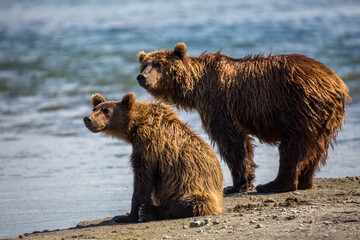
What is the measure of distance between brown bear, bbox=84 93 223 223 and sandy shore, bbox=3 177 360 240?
181 millimetres

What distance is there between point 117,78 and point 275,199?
42.3ft

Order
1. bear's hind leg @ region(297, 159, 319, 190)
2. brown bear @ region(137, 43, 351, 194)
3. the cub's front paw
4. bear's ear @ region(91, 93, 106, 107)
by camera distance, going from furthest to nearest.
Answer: bear's hind leg @ region(297, 159, 319, 190)
brown bear @ region(137, 43, 351, 194)
bear's ear @ region(91, 93, 106, 107)
the cub's front paw

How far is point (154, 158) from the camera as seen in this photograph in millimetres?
6723

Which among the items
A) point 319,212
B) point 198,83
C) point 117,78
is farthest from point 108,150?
point 117,78

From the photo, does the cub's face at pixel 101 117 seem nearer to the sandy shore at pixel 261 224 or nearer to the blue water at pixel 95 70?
the blue water at pixel 95 70

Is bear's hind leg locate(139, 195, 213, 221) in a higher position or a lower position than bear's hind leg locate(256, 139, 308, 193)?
lower

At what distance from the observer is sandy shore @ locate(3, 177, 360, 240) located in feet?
18.3

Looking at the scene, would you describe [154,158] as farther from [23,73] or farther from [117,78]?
[23,73]

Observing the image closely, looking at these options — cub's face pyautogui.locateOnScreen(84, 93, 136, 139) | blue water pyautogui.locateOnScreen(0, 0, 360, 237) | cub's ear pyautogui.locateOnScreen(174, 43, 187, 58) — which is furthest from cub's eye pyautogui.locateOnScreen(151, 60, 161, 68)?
cub's face pyautogui.locateOnScreen(84, 93, 136, 139)

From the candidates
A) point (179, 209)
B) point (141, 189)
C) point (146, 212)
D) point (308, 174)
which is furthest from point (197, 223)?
point (308, 174)

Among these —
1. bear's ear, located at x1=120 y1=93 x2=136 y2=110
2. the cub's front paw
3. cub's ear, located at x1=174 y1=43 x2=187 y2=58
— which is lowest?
the cub's front paw

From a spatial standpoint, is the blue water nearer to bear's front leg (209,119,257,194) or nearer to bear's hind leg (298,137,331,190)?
bear's front leg (209,119,257,194)

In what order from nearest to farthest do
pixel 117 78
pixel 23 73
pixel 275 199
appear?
pixel 275 199
pixel 117 78
pixel 23 73

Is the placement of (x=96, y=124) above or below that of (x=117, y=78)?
below
